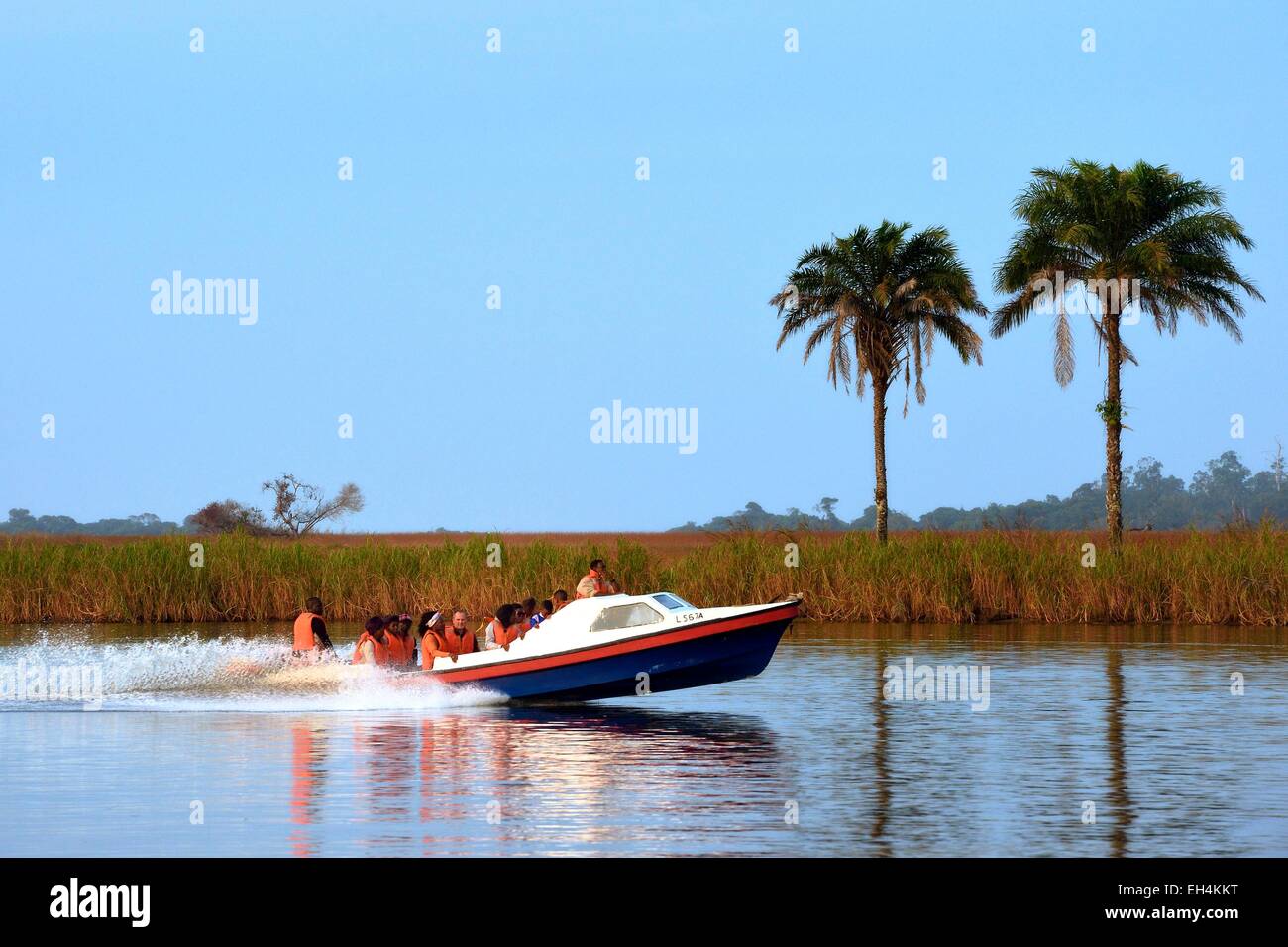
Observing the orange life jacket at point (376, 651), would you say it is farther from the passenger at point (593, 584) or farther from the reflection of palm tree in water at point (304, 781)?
the passenger at point (593, 584)

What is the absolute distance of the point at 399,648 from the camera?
1096 inches

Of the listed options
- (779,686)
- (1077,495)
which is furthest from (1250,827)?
(1077,495)

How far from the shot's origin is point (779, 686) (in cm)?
3011

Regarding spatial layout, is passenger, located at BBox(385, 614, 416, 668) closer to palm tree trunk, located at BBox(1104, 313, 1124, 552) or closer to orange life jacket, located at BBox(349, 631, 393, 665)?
orange life jacket, located at BBox(349, 631, 393, 665)

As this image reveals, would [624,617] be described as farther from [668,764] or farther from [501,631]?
[668,764]

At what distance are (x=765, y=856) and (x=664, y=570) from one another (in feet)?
106

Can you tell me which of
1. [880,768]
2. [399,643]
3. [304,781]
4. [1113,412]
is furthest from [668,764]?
[1113,412]

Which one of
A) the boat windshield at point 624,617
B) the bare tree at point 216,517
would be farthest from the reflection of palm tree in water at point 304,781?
the bare tree at point 216,517

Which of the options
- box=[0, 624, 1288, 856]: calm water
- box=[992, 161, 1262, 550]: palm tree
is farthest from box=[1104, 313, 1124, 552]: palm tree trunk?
box=[0, 624, 1288, 856]: calm water

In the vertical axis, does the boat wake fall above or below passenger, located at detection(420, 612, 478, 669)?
below

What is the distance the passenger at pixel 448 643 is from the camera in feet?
89.5

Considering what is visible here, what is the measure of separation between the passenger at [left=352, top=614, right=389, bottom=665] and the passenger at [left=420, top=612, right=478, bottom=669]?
24.9 inches

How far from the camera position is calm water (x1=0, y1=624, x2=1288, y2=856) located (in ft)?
50.9

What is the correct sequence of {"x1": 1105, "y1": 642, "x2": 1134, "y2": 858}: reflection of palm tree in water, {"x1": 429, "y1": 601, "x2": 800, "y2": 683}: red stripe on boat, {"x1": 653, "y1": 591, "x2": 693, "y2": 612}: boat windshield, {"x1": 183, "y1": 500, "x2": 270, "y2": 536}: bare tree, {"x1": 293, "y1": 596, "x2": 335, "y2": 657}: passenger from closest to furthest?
1. {"x1": 1105, "y1": 642, "x2": 1134, "y2": 858}: reflection of palm tree in water
2. {"x1": 429, "y1": 601, "x2": 800, "y2": 683}: red stripe on boat
3. {"x1": 653, "y1": 591, "x2": 693, "y2": 612}: boat windshield
4. {"x1": 293, "y1": 596, "x2": 335, "y2": 657}: passenger
5. {"x1": 183, "y1": 500, "x2": 270, "y2": 536}: bare tree
